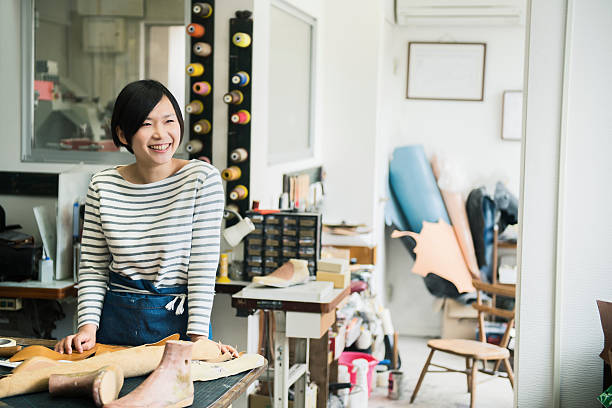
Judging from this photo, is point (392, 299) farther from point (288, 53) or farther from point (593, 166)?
point (593, 166)

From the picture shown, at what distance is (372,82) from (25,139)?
2677 millimetres

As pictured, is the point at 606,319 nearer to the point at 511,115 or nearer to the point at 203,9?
the point at 203,9

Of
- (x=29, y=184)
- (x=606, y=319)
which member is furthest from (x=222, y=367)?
(x=29, y=184)

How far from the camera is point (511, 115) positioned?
21.5 ft

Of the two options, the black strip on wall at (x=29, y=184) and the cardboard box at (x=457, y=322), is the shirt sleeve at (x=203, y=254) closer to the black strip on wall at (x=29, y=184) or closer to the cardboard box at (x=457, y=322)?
the black strip on wall at (x=29, y=184)

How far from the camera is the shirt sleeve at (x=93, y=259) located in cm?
231

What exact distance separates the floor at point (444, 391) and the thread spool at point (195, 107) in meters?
2.20

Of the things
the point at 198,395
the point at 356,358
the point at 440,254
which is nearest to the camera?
the point at 198,395

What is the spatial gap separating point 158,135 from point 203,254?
14.6 inches

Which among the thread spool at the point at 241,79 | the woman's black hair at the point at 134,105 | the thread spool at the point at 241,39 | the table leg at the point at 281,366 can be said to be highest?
the thread spool at the point at 241,39

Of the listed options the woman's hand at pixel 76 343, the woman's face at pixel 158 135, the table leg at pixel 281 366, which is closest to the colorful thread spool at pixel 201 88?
the table leg at pixel 281 366

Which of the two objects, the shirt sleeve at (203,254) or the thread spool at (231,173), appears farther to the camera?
the thread spool at (231,173)

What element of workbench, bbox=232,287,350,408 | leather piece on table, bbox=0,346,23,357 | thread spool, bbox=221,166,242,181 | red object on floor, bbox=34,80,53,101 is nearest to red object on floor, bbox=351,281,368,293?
workbench, bbox=232,287,350,408

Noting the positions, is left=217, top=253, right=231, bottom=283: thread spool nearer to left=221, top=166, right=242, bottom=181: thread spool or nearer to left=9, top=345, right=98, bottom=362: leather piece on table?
left=221, top=166, right=242, bottom=181: thread spool
